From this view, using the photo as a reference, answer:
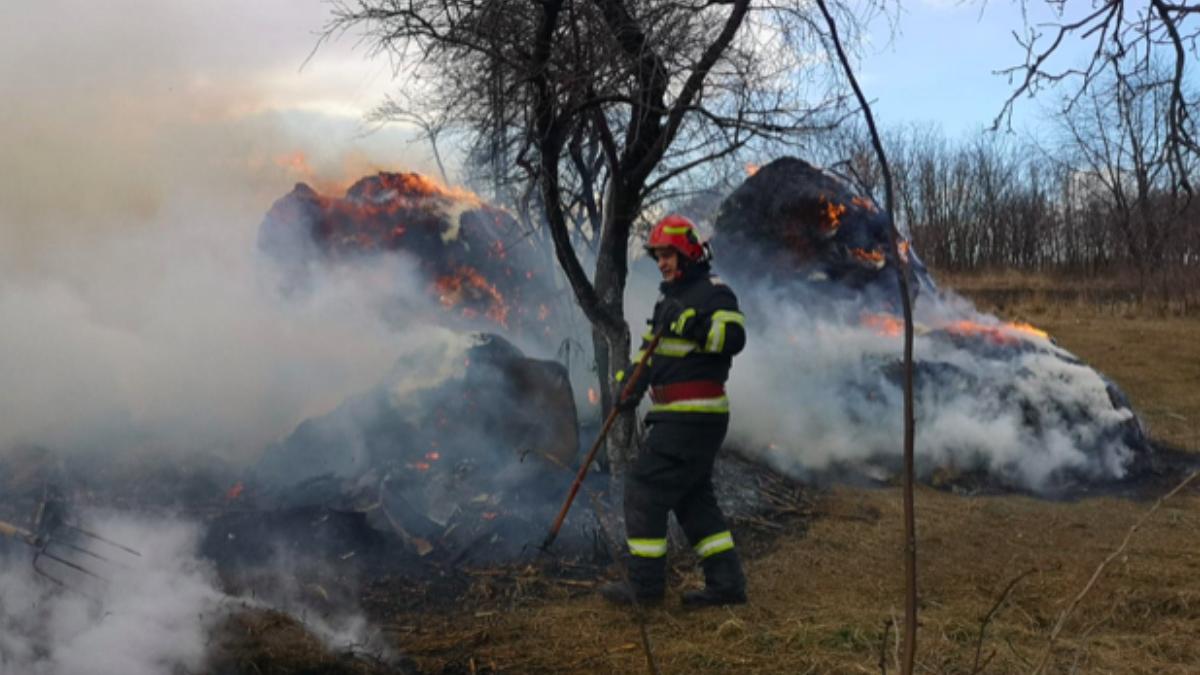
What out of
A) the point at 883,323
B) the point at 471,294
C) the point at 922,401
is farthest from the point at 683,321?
the point at 883,323

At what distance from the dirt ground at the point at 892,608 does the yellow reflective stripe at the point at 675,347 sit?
1.50m

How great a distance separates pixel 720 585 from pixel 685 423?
0.99 m

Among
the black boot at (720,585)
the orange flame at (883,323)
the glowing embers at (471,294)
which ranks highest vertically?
the glowing embers at (471,294)

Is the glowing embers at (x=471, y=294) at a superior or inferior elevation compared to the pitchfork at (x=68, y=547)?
superior

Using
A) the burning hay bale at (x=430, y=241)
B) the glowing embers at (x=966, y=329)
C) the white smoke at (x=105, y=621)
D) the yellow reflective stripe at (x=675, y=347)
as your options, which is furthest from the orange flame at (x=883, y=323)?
the white smoke at (x=105, y=621)

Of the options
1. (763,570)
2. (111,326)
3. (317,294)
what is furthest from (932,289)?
(111,326)

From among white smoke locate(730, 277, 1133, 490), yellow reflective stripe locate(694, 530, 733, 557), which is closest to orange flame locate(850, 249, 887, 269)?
white smoke locate(730, 277, 1133, 490)

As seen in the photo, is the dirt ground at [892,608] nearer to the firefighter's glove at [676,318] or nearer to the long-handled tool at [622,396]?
the long-handled tool at [622,396]

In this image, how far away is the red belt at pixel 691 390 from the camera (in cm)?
535

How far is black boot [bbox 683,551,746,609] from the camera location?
5418 mm

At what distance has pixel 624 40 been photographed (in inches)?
240

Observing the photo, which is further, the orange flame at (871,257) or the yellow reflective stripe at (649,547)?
the orange flame at (871,257)

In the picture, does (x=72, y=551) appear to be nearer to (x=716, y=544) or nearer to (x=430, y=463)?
(x=430, y=463)

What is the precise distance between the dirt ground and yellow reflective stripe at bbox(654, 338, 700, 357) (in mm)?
1501
